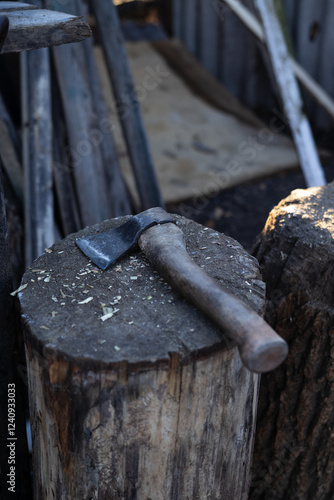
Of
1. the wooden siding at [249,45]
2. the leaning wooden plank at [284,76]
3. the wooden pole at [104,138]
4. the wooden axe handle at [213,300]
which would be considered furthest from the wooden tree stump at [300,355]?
the wooden siding at [249,45]

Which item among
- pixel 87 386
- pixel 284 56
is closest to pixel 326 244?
pixel 87 386

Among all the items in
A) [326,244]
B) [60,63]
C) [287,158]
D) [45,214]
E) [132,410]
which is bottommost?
[287,158]

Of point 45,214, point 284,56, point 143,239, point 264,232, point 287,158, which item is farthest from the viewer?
point 287,158

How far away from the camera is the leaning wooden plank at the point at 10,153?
2.90 meters

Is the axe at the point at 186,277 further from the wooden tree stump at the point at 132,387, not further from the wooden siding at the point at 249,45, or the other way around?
the wooden siding at the point at 249,45

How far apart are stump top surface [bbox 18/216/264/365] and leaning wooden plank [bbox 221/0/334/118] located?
2708 mm

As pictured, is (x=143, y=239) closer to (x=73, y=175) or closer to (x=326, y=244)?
(x=326, y=244)

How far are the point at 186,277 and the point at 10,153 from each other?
6.03 ft

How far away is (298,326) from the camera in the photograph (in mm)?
1809

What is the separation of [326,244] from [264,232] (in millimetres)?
276

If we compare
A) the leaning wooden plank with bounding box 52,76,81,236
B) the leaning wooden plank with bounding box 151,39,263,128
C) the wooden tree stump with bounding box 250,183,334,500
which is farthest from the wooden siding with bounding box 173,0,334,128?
the wooden tree stump with bounding box 250,183,334,500

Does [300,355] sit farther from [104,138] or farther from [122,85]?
[122,85]

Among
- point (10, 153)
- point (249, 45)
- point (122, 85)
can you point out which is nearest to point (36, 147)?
point (10, 153)

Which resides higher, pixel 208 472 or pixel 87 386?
pixel 87 386
